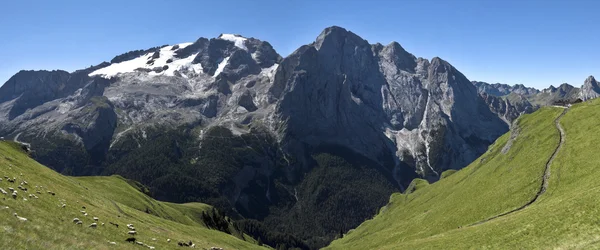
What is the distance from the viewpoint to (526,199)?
68.8 metres

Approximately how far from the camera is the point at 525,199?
68.9 m

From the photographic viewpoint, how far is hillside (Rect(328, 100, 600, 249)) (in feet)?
132

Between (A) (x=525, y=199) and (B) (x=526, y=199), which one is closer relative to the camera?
(B) (x=526, y=199)

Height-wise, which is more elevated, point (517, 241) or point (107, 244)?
point (107, 244)

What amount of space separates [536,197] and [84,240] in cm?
7218

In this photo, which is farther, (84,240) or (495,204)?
(495,204)

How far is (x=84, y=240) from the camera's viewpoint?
2886 centimetres

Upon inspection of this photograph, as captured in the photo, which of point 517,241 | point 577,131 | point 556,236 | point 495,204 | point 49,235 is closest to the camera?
point 49,235

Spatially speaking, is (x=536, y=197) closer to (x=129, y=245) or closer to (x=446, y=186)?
(x=446, y=186)

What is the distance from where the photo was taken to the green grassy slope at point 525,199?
4043 centimetres

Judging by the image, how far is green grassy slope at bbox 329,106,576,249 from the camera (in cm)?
4043

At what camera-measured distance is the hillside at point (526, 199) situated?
1590 inches

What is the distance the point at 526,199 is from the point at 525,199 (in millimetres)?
205

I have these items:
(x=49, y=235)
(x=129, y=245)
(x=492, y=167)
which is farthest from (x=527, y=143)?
(x=49, y=235)
